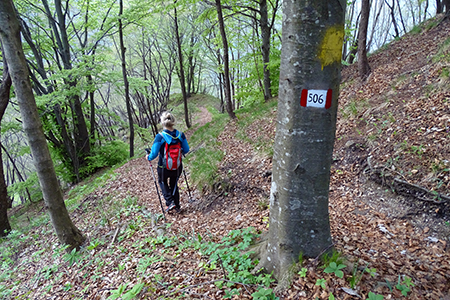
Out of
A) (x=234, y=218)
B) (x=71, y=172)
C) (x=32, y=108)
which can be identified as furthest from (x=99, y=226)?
(x=71, y=172)

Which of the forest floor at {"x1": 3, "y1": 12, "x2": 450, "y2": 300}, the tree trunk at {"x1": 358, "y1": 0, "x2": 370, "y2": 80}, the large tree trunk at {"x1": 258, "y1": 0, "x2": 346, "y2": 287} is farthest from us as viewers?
the tree trunk at {"x1": 358, "y1": 0, "x2": 370, "y2": 80}

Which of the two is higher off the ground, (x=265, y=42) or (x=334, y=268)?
(x=265, y=42)

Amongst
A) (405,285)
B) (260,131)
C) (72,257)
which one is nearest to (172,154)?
(72,257)

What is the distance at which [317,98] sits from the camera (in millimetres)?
1897

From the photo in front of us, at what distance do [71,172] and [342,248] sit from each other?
1480 cm

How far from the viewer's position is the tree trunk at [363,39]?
6950 millimetres

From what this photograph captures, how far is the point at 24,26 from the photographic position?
34.5 feet

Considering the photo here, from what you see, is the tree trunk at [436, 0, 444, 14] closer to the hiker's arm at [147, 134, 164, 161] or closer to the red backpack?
the red backpack

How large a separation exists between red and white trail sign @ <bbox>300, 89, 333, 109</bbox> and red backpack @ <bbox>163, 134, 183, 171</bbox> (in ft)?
10.6

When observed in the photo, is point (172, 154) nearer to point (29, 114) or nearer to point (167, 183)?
point (167, 183)

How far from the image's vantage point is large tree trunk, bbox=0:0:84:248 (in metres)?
3.92

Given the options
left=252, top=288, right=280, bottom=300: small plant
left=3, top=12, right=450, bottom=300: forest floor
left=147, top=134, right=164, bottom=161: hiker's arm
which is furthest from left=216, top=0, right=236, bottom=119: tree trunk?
left=252, top=288, right=280, bottom=300: small plant

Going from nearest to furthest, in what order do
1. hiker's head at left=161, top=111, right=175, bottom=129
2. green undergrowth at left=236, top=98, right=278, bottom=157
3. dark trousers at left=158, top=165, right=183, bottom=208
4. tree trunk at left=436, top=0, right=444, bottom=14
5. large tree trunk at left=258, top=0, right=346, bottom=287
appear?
large tree trunk at left=258, top=0, right=346, bottom=287 → hiker's head at left=161, top=111, right=175, bottom=129 → dark trousers at left=158, top=165, right=183, bottom=208 → green undergrowth at left=236, top=98, right=278, bottom=157 → tree trunk at left=436, top=0, right=444, bottom=14

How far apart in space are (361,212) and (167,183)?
3.60m
